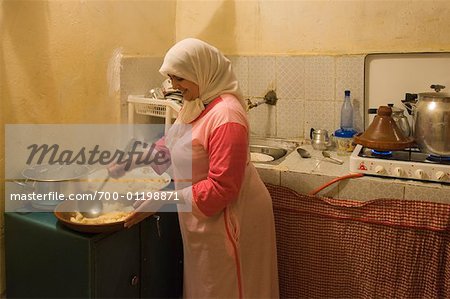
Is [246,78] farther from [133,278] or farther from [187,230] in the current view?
[133,278]

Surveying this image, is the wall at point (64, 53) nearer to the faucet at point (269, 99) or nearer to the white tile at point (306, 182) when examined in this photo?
the faucet at point (269, 99)

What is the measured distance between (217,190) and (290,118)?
1.13 m

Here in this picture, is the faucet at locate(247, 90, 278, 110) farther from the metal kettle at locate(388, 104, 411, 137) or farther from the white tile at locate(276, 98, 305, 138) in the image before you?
the metal kettle at locate(388, 104, 411, 137)

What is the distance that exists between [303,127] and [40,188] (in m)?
1.44

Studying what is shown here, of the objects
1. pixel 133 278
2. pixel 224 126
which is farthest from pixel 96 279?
pixel 224 126

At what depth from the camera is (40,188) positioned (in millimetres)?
1665

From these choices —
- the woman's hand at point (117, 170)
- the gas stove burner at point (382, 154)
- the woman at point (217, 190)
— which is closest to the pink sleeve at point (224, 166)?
the woman at point (217, 190)

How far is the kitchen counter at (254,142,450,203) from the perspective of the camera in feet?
5.29

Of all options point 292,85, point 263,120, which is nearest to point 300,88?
point 292,85

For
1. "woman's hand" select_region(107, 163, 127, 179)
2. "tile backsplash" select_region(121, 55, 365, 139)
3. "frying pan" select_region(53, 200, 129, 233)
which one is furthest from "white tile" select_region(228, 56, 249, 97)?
"frying pan" select_region(53, 200, 129, 233)

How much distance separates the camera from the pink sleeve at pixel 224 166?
1.36 meters

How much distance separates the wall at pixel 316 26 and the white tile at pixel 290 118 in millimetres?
291

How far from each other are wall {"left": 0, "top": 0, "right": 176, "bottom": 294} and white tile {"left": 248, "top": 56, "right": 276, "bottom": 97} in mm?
637

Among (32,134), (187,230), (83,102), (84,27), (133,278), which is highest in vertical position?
(84,27)
